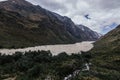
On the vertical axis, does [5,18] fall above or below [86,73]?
above

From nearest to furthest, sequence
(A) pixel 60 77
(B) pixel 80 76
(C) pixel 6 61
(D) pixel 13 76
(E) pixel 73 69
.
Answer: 1. (B) pixel 80 76
2. (A) pixel 60 77
3. (E) pixel 73 69
4. (D) pixel 13 76
5. (C) pixel 6 61

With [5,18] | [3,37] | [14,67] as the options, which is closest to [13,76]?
[14,67]

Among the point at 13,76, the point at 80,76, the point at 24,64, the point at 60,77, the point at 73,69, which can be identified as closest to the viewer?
the point at 80,76

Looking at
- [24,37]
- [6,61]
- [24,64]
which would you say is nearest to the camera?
[24,64]

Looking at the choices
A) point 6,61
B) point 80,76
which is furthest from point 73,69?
point 6,61

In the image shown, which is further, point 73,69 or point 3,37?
point 3,37

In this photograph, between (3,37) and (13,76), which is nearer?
(13,76)

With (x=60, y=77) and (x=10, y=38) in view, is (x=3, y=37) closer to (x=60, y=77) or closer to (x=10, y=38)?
(x=10, y=38)

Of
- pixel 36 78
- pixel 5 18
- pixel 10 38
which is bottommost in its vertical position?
pixel 36 78

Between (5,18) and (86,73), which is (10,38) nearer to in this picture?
(5,18)
